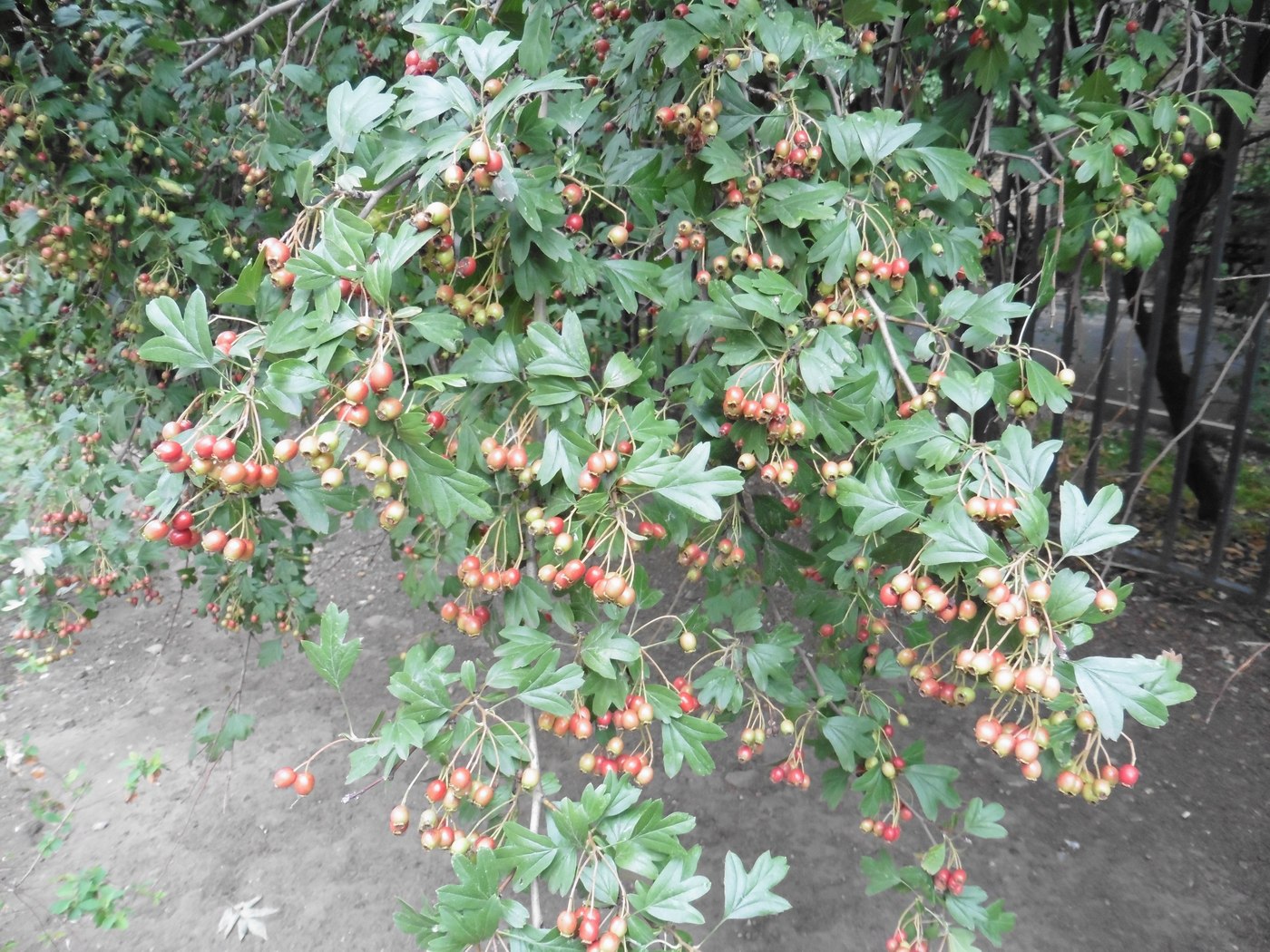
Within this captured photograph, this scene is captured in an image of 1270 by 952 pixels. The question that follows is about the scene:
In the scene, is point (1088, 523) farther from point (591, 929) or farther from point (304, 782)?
point (304, 782)

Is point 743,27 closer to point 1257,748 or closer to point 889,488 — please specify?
point 889,488

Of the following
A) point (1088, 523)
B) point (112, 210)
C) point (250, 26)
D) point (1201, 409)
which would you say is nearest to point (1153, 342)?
point (1201, 409)

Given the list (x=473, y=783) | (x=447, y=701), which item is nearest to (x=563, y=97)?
(x=447, y=701)

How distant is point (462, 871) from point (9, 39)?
2.95 meters

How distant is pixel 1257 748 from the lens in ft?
11.3

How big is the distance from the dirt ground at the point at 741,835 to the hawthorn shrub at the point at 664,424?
1124 millimetres

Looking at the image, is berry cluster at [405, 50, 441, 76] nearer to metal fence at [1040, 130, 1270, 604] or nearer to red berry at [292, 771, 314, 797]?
red berry at [292, 771, 314, 797]

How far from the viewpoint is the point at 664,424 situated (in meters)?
1.38

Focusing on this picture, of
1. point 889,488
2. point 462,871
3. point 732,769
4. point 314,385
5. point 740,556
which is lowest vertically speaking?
point 732,769

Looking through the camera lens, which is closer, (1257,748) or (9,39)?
(9,39)

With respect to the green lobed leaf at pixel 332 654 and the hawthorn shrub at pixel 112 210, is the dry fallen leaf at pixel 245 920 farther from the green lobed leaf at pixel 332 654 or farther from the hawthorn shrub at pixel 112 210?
the green lobed leaf at pixel 332 654

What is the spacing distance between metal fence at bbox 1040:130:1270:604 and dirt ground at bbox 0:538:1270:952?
67 centimetres

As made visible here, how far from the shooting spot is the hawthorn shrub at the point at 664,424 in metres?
1.18

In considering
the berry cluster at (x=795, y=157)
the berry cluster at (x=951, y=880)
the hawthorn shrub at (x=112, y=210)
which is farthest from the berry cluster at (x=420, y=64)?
the berry cluster at (x=951, y=880)
